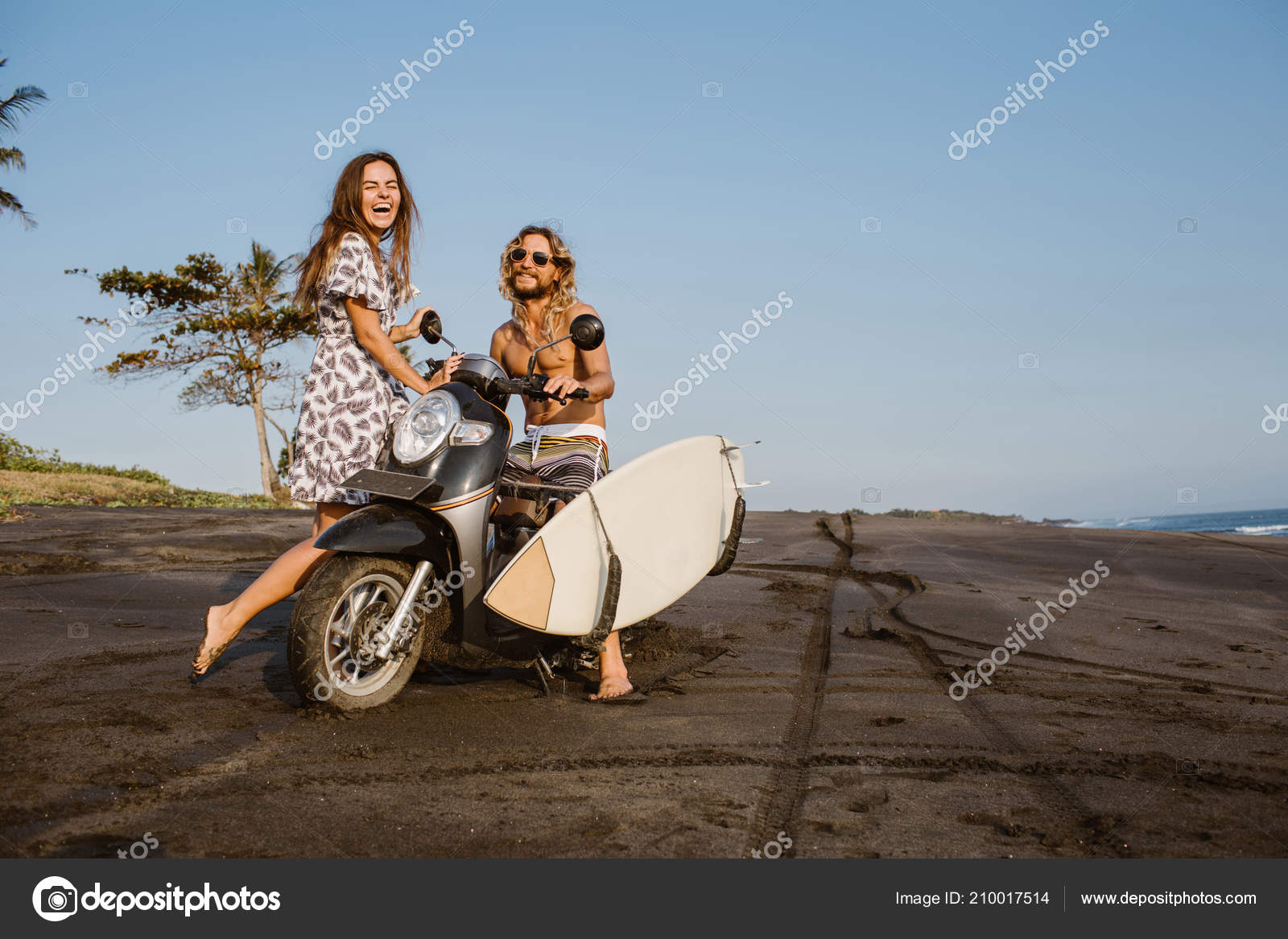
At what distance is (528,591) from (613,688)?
74 cm

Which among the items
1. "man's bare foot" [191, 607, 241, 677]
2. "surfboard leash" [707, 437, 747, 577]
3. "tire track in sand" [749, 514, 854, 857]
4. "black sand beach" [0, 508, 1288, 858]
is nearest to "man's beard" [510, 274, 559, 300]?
"surfboard leash" [707, 437, 747, 577]

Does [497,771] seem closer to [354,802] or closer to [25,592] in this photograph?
[354,802]

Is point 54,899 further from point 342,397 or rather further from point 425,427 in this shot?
point 342,397

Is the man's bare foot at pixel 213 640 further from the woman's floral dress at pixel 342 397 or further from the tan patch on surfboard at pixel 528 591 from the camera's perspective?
the tan patch on surfboard at pixel 528 591

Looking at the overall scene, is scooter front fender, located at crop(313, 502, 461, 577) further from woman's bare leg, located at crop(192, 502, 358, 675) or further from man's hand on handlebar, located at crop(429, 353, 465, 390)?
man's hand on handlebar, located at crop(429, 353, 465, 390)

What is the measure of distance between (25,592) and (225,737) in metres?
4.48

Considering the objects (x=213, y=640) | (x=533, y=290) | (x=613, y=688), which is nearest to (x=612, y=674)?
(x=613, y=688)

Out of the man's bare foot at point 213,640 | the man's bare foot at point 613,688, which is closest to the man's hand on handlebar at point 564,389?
the man's bare foot at point 613,688

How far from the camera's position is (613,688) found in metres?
4.11

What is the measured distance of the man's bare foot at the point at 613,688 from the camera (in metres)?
4.07

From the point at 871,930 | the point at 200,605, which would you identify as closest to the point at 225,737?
the point at 871,930

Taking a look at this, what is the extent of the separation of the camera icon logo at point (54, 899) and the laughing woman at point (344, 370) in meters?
1.65

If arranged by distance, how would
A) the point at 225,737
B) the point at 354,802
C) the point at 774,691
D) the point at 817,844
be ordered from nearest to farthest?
the point at 817,844
the point at 354,802
the point at 225,737
the point at 774,691

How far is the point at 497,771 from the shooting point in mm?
2977
